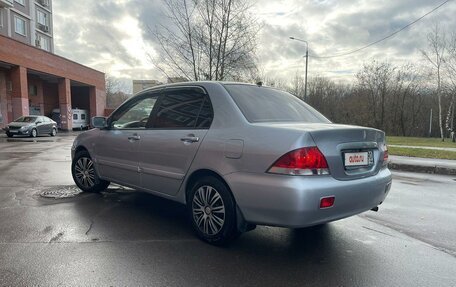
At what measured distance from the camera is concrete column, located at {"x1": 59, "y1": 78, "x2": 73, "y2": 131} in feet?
112

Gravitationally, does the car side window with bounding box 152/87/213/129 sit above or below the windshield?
above

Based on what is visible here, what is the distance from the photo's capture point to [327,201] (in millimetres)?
3162

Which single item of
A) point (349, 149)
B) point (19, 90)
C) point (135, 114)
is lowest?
point (349, 149)

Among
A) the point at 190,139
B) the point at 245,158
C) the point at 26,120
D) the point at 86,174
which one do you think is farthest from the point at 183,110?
the point at 26,120

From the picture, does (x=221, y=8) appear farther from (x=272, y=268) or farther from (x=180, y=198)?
(x=272, y=268)

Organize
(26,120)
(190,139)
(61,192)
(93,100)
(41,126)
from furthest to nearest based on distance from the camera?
(93,100)
(41,126)
(26,120)
(61,192)
(190,139)

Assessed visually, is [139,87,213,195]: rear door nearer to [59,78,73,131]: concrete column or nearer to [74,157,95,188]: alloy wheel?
[74,157,95,188]: alloy wheel

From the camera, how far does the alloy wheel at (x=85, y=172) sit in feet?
19.2

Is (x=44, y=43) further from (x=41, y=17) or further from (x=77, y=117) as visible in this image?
(x=77, y=117)

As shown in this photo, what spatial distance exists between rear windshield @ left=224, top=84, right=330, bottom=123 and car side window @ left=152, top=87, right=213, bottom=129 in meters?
0.35

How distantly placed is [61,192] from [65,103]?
3159cm

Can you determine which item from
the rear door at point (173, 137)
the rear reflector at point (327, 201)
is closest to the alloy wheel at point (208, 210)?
the rear door at point (173, 137)

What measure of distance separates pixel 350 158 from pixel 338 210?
0.54 metres

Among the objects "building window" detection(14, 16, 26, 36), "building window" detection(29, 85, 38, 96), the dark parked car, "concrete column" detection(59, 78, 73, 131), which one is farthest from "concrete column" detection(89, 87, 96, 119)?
the dark parked car
